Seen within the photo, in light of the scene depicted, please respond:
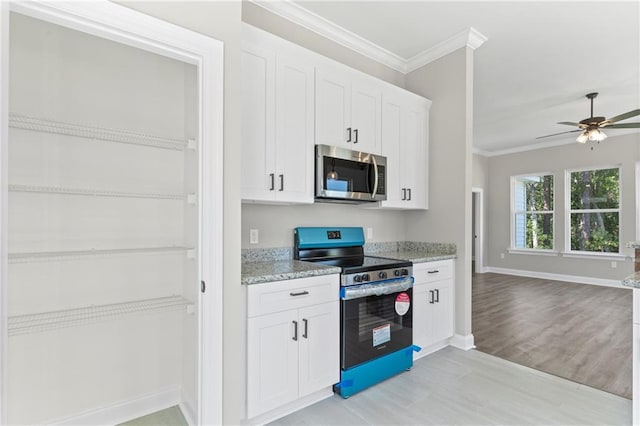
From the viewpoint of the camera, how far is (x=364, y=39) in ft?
10.7

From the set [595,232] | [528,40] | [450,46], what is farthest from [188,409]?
[595,232]

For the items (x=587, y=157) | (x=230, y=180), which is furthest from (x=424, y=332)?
(x=587, y=157)

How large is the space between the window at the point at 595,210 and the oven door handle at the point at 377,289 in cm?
600

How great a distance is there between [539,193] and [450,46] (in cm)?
556

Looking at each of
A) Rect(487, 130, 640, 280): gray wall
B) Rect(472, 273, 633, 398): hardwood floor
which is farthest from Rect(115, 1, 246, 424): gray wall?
Rect(487, 130, 640, 280): gray wall

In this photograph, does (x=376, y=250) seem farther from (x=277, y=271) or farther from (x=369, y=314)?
(x=277, y=271)

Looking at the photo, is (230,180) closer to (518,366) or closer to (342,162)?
(342,162)

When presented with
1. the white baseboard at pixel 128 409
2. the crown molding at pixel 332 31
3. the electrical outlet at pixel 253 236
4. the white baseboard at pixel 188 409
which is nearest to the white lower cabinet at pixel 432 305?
the electrical outlet at pixel 253 236

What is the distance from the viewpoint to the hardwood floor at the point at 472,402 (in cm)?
206

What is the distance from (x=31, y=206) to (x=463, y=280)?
3370 millimetres

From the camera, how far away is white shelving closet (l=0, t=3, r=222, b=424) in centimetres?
175

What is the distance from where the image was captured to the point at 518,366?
2811mm

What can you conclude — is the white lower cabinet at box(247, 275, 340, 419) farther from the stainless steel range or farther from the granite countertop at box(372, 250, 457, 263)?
the granite countertop at box(372, 250, 457, 263)

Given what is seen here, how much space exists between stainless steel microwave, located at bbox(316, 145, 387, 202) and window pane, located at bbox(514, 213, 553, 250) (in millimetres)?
6024
